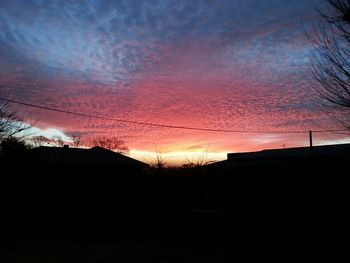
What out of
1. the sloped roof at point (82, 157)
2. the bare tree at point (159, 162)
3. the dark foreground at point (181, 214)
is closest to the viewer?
the dark foreground at point (181, 214)

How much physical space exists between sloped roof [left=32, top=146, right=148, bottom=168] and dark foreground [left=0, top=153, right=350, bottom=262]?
4689 mm

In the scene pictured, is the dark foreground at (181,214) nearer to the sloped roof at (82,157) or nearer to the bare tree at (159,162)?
the bare tree at (159,162)

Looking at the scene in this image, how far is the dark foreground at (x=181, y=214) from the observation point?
951 cm

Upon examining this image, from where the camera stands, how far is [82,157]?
22172 mm

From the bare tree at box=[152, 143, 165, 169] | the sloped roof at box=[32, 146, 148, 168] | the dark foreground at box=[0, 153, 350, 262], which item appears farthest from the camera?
the sloped roof at box=[32, 146, 148, 168]

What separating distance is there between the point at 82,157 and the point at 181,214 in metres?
11.2

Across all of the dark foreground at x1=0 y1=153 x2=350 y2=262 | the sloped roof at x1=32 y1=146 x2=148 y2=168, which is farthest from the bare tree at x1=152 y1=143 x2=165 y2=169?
the sloped roof at x1=32 y1=146 x2=148 y2=168

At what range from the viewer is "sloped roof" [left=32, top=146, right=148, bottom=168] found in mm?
21092

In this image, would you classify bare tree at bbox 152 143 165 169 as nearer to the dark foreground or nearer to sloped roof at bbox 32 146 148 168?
the dark foreground

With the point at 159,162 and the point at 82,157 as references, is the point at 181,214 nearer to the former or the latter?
the point at 159,162

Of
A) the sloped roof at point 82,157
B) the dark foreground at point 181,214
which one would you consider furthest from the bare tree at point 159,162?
the sloped roof at point 82,157

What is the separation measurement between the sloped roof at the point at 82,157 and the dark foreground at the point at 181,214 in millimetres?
4689

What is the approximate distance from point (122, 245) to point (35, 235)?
4286mm

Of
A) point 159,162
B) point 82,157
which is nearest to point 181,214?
point 159,162
